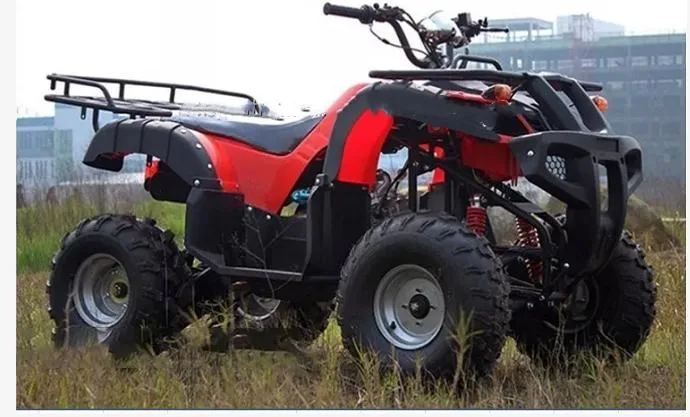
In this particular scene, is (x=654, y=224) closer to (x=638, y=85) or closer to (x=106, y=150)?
(x=638, y=85)

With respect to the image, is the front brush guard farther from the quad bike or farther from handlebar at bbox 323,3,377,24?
handlebar at bbox 323,3,377,24

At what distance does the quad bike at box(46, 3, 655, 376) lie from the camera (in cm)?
543

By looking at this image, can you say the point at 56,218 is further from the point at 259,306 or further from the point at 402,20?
the point at 402,20

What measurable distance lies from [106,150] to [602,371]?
285 cm

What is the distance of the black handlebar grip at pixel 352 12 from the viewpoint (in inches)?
235

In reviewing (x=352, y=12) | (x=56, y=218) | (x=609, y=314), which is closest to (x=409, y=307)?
(x=609, y=314)

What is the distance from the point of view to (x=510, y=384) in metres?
5.84

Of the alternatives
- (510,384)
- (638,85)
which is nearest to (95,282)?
(510,384)

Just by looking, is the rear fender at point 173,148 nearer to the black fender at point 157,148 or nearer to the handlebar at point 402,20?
the black fender at point 157,148

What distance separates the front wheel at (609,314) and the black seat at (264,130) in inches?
53.2

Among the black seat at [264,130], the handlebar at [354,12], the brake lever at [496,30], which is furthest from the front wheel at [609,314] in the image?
the handlebar at [354,12]

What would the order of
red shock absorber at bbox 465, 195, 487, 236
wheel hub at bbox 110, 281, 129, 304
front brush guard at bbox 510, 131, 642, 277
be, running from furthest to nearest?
1. wheel hub at bbox 110, 281, 129, 304
2. red shock absorber at bbox 465, 195, 487, 236
3. front brush guard at bbox 510, 131, 642, 277

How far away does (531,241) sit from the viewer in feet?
20.2

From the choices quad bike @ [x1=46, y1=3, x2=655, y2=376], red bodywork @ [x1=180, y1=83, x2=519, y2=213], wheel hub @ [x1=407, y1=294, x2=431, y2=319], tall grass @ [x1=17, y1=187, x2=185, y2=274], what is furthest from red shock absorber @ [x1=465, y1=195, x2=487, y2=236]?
tall grass @ [x1=17, y1=187, x2=185, y2=274]
